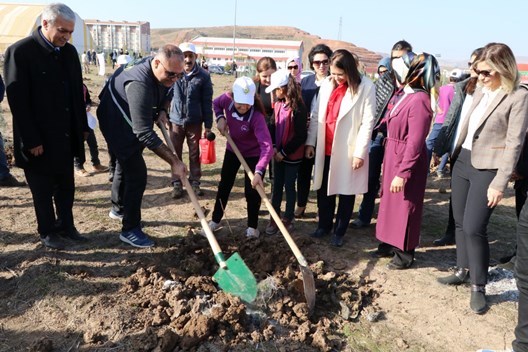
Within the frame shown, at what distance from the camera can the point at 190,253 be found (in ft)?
12.9

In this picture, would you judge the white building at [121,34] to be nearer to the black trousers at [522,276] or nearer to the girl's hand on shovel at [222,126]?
the girl's hand on shovel at [222,126]

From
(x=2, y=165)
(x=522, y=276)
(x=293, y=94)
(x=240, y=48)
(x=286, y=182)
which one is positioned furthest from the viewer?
(x=240, y=48)

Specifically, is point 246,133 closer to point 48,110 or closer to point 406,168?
point 406,168

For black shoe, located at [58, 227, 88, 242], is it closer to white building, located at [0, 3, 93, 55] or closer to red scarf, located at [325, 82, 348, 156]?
red scarf, located at [325, 82, 348, 156]

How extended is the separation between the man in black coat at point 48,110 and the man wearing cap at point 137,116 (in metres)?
0.31

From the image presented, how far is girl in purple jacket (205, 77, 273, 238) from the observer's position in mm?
3707

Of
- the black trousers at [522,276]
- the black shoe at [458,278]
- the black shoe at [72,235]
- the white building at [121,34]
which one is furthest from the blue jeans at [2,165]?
the white building at [121,34]

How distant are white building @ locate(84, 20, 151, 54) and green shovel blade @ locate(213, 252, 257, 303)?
91.0m

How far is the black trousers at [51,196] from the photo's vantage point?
143 inches

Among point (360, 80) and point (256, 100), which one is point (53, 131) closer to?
point (256, 100)

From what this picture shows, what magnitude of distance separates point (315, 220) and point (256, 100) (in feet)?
6.19

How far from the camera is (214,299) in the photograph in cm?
307

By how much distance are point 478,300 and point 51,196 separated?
389cm

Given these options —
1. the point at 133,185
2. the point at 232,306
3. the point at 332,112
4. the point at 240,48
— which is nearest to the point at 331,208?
the point at 332,112
